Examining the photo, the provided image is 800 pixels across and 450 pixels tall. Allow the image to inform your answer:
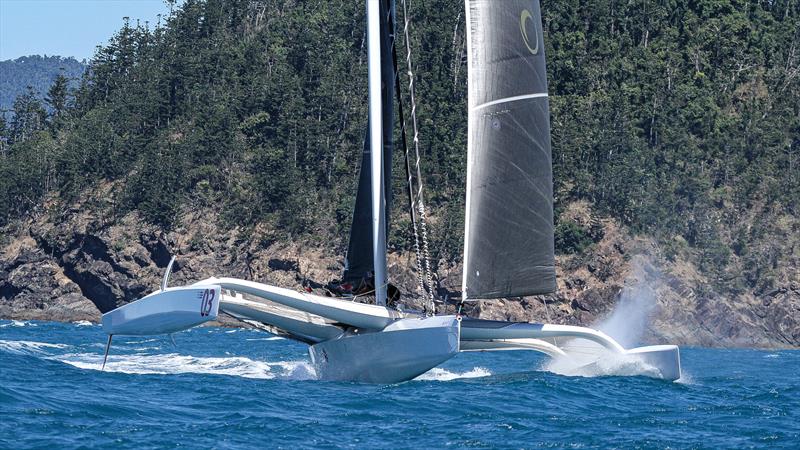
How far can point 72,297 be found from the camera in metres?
77.5

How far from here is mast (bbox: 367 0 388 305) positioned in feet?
80.9

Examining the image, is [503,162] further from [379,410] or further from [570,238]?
[570,238]

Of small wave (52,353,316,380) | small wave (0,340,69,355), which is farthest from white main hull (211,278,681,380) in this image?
small wave (0,340,69,355)

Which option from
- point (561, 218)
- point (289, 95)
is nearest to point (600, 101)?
point (561, 218)

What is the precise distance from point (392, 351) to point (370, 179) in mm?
4009

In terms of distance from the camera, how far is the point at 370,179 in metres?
25.6

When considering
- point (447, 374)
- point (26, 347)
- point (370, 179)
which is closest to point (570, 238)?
point (26, 347)

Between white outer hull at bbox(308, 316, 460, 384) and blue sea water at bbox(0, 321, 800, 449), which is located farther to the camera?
white outer hull at bbox(308, 316, 460, 384)

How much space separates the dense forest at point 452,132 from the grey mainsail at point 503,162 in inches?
1897

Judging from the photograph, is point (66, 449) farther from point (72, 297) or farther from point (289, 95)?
point (289, 95)

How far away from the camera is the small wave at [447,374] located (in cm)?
2633

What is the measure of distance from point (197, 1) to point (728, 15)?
130ft

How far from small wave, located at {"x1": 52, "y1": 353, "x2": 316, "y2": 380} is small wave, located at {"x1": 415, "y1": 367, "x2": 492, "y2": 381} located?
7.78ft

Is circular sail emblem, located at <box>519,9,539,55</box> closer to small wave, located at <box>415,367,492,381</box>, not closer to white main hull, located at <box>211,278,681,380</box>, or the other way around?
white main hull, located at <box>211,278,681,380</box>
